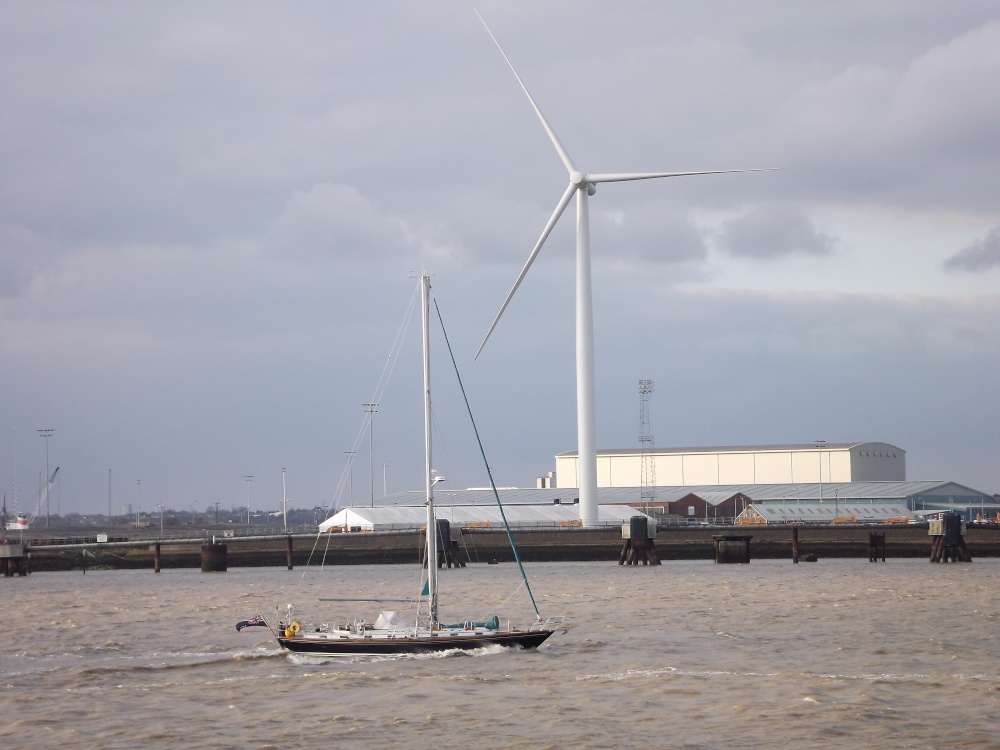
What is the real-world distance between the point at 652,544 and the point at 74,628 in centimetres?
6695

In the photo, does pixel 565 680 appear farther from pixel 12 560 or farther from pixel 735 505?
pixel 735 505

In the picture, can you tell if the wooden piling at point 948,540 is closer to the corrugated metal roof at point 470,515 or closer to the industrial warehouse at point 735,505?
the industrial warehouse at point 735,505

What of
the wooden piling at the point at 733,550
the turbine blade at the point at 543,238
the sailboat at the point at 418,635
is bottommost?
the wooden piling at the point at 733,550

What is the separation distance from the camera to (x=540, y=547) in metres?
135

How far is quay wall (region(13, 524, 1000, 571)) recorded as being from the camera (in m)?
131

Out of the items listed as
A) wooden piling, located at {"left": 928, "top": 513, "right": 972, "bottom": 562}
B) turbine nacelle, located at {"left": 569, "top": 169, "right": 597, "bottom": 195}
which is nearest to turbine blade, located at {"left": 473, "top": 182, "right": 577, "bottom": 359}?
turbine nacelle, located at {"left": 569, "top": 169, "right": 597, "bottom": 195}

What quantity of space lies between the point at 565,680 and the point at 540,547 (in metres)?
93.6

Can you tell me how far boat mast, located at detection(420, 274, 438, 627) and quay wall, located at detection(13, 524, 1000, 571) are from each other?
76.6 metres

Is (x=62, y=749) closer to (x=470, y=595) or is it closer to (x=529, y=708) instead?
(x=529, y=708)

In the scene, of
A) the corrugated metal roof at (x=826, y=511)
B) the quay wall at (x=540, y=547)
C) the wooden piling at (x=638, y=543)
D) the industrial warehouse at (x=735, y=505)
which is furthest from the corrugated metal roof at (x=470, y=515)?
the wooden piling at (x=638, y=543)

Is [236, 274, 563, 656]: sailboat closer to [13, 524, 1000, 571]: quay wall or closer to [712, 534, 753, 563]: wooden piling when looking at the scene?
[712, 534, 753, 563]: wooden piling

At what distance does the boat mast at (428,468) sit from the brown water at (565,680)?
2547mm

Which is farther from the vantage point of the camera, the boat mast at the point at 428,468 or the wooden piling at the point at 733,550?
the wooden piling at the point at 733,550

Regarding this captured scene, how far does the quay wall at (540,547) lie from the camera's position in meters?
131
